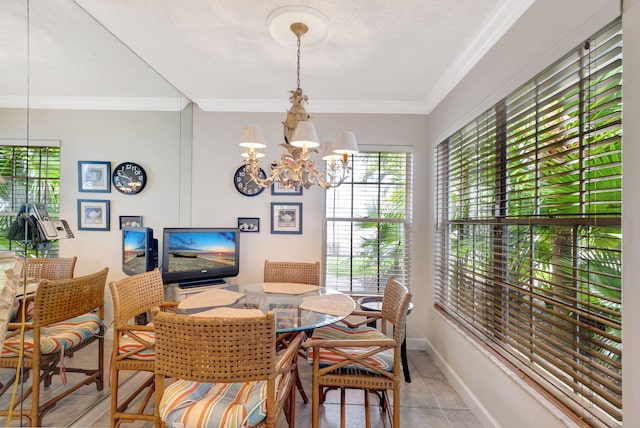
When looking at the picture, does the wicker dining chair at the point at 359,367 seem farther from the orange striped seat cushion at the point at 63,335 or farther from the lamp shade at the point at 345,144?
the orange striped seat cushion at the point at 63,335

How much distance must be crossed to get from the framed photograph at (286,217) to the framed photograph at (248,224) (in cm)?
17

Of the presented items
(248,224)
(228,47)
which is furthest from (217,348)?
(248,224)

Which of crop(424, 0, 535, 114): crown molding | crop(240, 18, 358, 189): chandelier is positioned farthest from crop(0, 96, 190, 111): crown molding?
crop(424, 0, 535, 114): crown molding

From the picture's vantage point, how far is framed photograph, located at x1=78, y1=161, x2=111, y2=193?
1.90 metres

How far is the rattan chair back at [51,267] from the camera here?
162 cm

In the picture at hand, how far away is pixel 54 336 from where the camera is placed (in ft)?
5.70

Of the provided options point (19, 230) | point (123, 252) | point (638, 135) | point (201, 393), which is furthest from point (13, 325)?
point (638, 135)

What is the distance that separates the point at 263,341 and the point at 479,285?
5.36 feet

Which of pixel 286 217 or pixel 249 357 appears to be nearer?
pixel 249 357

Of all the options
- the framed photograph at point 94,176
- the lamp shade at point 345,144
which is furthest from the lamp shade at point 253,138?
the framed photograph at point 94,176

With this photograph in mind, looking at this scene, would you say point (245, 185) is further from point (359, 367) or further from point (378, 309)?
point (359, 367)

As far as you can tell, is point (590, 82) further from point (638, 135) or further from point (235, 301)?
point (235, 301)

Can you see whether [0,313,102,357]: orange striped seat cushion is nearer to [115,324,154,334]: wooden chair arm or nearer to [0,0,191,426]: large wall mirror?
[0,0,191,426]: large wall mirror

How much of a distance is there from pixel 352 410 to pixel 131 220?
2210 millimetres
